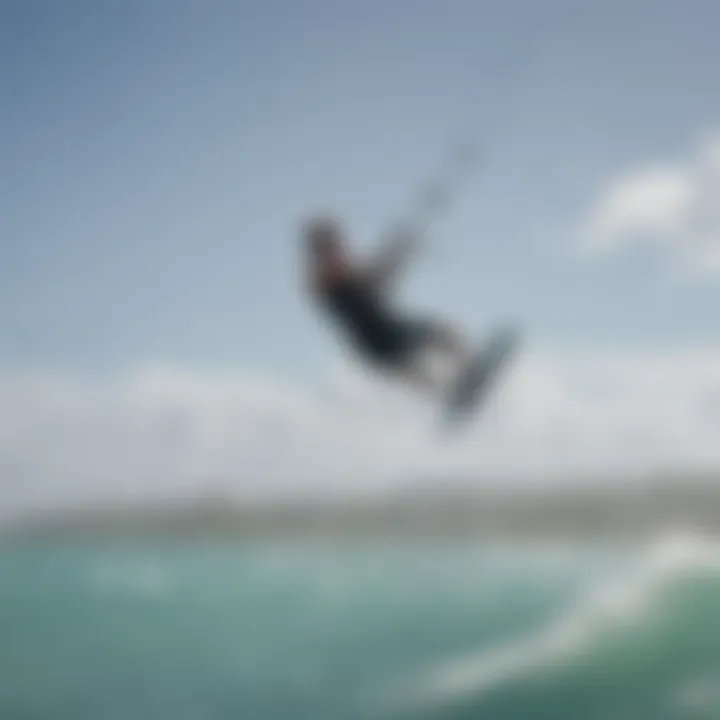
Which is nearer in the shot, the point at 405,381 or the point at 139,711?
the point at 405,381

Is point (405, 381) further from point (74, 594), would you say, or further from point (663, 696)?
point (74, 594)

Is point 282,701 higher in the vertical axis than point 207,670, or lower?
lower

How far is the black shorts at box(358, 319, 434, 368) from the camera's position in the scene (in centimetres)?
452

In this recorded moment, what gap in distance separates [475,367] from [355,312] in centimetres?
66

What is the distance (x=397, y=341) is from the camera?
455 centimetres

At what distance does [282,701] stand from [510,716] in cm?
162

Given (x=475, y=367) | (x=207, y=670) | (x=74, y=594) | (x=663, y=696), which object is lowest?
(x=663, y=696)

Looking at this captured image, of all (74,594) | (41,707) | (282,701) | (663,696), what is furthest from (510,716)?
(74,594)

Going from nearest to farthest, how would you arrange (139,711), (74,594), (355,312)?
(355,312), (139,711), (74,594)

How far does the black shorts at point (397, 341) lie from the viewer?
14.8ft

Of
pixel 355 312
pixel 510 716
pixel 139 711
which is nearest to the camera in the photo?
pixel 355 312

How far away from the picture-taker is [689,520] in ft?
24.0

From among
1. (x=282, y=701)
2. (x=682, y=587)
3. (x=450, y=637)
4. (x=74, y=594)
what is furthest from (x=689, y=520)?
(x=74, y=594)

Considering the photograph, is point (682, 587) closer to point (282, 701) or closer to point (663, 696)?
point (663, 696)
